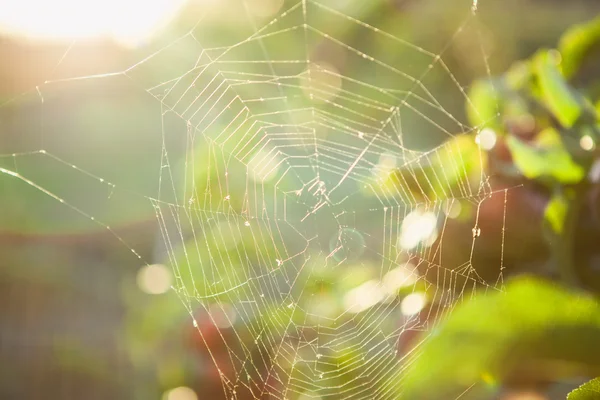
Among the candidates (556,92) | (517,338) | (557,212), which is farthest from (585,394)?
(556,92)

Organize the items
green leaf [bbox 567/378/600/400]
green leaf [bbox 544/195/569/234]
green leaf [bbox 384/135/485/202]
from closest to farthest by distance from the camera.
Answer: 1. green leaf [bbox 567/378/600/400]
2. green leaf [bbox 544/195/569/234]
3. green leaf [bbox 384/135/485/202]

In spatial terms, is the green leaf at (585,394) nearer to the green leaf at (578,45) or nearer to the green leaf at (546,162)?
the green leaf at (546,162)

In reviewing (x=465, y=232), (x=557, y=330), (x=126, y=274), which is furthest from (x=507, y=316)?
(x=126, y=274)

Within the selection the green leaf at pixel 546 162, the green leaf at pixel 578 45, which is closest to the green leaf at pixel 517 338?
the green leaf at pixel 546 162

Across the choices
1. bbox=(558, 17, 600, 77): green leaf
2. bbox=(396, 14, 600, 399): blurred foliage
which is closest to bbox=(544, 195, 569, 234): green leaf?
bbox=(396, 14, 600, 399): blurred foliage

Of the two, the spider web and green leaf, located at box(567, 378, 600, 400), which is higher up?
the spider web

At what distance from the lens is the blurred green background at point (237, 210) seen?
652mm

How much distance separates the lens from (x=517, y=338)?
417mm

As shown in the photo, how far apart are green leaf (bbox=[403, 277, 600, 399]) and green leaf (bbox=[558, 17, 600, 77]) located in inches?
10.7

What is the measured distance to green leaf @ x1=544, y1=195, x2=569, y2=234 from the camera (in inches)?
18.9

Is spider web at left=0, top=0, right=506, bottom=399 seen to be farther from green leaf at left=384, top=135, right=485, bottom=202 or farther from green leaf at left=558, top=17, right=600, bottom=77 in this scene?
green leaf at left=558, top=17, right=600, bottom=77

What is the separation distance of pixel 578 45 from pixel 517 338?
321mm

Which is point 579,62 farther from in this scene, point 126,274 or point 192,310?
point 126,274

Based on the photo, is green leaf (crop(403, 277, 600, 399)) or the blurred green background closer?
green leaf (crop(403, 277, 600, 399))
